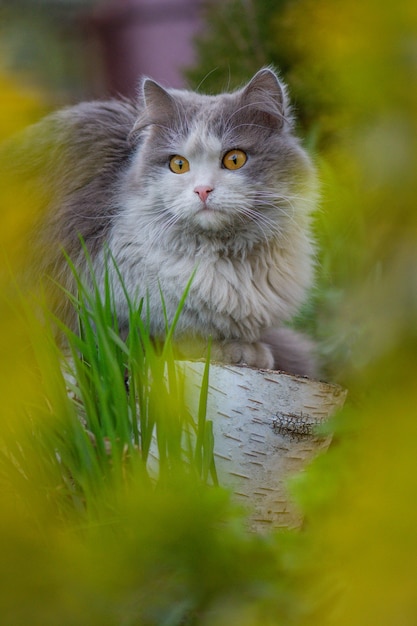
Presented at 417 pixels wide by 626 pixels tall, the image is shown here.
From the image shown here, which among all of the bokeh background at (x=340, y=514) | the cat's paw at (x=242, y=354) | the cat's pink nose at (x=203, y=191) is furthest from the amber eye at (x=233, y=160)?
the bokeh background at (x=340, y=514)

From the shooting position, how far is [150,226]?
1.75m

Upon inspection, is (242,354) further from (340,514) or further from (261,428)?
(340,514)

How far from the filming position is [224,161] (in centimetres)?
168

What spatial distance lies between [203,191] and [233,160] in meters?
0.15

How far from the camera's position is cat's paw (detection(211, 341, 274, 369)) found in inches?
69.1

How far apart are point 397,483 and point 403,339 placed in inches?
2.6

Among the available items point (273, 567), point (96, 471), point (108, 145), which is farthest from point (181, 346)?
point (273, 567)

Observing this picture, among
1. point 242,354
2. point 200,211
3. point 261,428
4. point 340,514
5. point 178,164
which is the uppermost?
point 178,164

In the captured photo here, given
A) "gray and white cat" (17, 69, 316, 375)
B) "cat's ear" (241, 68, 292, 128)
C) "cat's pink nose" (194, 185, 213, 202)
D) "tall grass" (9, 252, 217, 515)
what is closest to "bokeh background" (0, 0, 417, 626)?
"tall grass" (9, 252, 217, 515)

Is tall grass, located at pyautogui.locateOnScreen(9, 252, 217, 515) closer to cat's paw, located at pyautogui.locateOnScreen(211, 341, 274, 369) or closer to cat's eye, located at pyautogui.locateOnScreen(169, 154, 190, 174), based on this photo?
cat's paw, located at pyautogui.locateOnScreen(211, 341, 274, 369)

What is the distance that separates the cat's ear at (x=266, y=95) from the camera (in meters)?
1.72

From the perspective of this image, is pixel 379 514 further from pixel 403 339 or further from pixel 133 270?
pixel 133 270

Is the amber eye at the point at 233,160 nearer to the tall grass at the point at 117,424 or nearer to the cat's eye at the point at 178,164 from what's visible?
the cat's eye at the point at 178,164

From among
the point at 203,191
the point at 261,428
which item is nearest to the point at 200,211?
the point at 203,191
